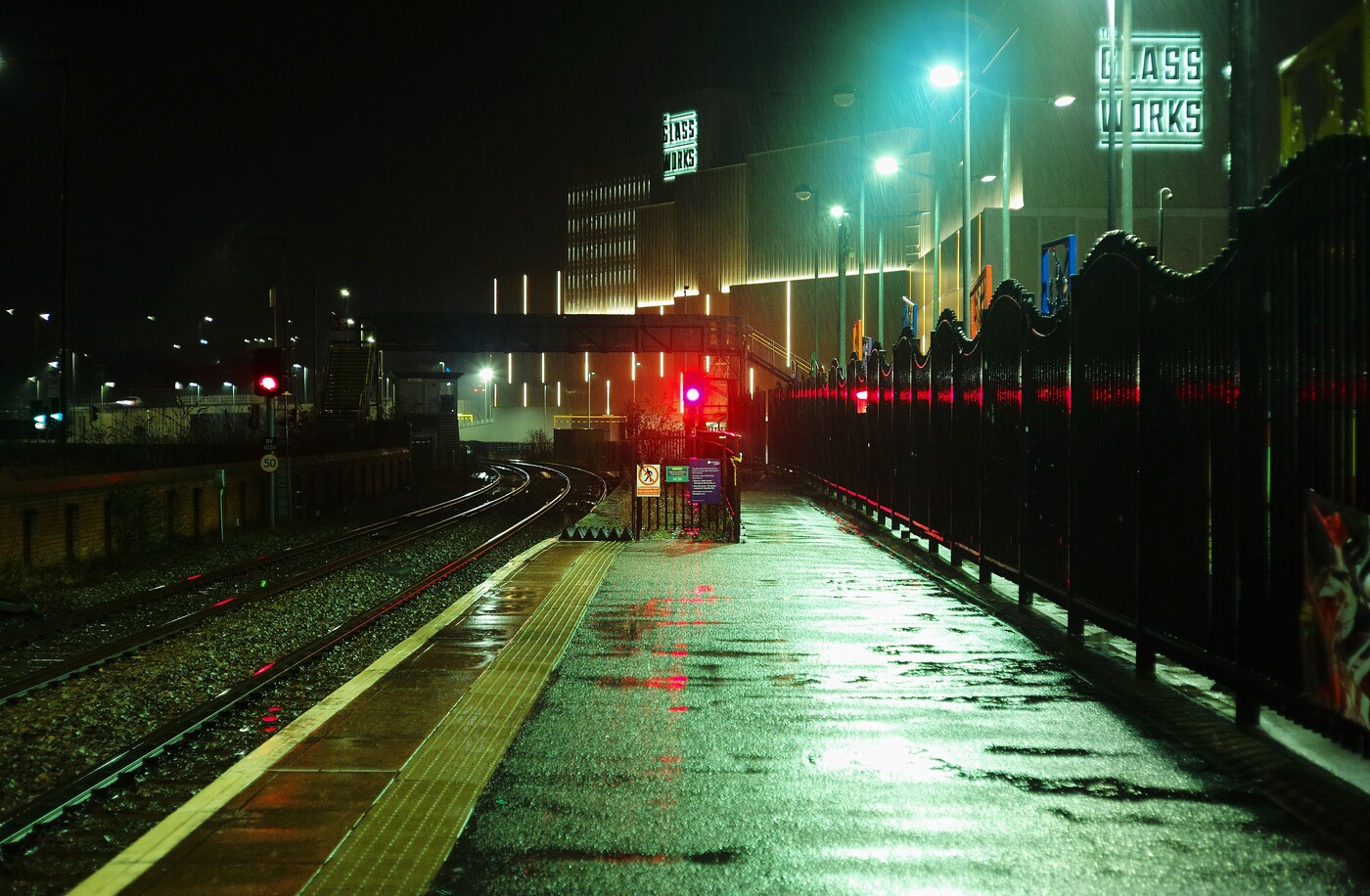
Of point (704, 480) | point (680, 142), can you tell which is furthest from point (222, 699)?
point (680, 142)

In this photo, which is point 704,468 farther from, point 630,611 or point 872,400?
point 630,611

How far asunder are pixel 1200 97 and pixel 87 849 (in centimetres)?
4986

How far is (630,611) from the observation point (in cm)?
1188

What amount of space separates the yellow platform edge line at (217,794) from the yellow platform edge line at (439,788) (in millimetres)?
714

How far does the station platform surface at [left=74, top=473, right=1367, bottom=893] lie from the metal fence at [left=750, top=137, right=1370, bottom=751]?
2.01 feet

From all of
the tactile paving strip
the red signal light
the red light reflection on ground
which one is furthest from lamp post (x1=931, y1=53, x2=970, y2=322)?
the tactile paving strip

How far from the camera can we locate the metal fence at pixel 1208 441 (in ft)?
18.9

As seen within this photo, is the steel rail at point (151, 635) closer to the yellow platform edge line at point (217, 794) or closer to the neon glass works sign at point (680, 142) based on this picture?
the yellow platform edge line at point (217, 794)

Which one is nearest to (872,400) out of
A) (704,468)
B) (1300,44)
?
(704,468)

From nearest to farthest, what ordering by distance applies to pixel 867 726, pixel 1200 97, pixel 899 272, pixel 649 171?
pixel 867 726 → pixel 1200 97 → pixel 899 272 → pixel 649 171

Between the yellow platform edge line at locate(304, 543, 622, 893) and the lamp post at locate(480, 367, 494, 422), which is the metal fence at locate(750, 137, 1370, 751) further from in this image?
the lamp post at locate(480, 367, 494, 422)

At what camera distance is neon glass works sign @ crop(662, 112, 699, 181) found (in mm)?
119750

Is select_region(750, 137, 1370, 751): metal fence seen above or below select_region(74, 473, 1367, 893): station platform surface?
above

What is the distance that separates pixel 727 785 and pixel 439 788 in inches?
54.0
